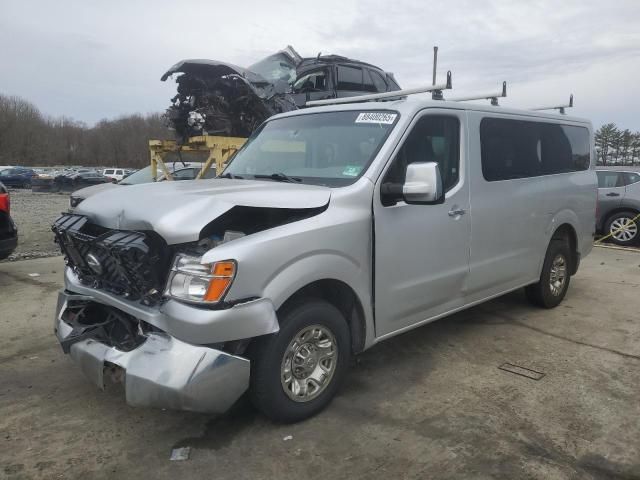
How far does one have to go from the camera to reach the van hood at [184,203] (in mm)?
2711

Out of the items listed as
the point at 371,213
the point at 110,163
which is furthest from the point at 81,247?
the point at 110,163

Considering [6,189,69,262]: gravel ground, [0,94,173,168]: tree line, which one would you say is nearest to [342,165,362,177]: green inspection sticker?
[6,189,69,262]: gravel ground

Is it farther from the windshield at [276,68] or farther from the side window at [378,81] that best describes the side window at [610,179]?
the windshield at [276,68]

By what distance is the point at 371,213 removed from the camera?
3432 millimetres

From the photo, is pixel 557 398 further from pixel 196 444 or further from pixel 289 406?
pixel 196 444

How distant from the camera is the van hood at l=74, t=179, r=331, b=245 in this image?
2711 millimetres

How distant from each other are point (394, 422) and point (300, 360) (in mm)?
732

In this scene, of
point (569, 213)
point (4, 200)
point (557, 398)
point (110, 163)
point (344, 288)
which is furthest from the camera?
point (110, 163)

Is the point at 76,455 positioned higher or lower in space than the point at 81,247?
lower

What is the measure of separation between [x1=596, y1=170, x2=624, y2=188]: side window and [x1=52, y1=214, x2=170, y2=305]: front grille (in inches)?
424

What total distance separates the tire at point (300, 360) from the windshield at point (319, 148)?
92cm

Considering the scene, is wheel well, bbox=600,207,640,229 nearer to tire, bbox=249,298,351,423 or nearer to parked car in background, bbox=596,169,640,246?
parked car in background, bbox=596,169,640,246

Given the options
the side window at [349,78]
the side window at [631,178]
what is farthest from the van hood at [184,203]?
the side window at [631,178]

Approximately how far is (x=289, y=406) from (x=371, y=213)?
132cm
